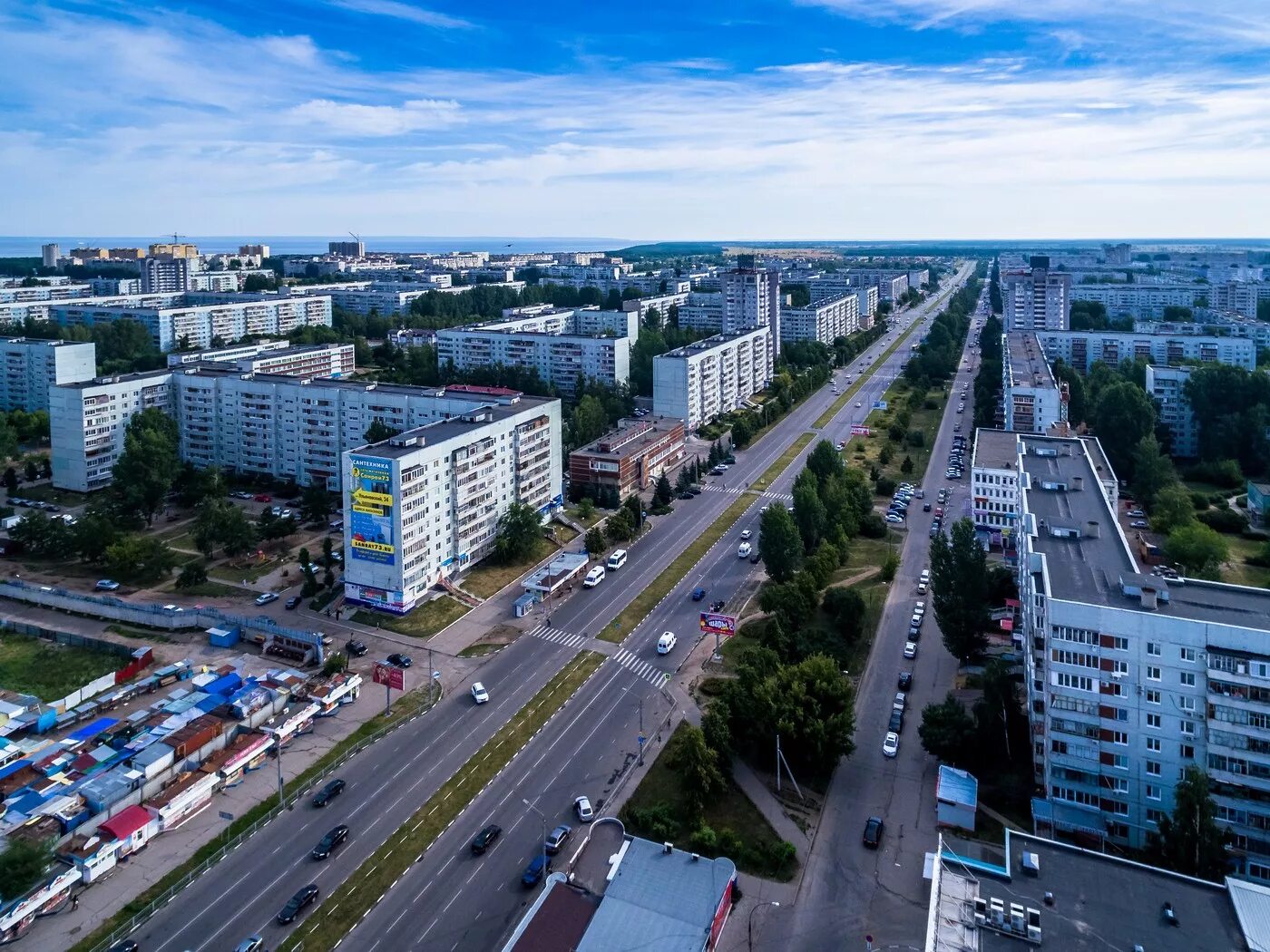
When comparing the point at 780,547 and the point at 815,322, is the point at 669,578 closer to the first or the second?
the point at 780,547

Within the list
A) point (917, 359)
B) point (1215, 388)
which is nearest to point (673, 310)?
point (917, 359)

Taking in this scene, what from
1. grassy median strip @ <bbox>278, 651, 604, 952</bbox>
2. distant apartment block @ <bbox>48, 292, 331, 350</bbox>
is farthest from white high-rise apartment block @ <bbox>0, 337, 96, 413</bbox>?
grassy median strip @ <bbox>278, 651, 604, 952</bbox>

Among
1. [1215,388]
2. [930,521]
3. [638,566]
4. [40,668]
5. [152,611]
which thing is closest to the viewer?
[40,668]

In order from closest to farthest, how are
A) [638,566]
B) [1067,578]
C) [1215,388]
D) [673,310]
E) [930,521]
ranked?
[1067,578], [638,566], [930,521], [1215,388], [673,310]

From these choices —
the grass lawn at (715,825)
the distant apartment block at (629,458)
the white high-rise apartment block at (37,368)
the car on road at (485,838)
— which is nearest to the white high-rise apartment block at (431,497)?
the distant apartment block at (629,458)

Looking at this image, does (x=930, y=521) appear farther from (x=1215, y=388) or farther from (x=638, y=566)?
(x=1215, y=388)

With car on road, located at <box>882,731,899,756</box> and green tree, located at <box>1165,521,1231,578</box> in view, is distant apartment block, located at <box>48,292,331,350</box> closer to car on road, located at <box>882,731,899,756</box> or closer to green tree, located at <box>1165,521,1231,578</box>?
car on road, located at <box>882,731,899,756</box>
